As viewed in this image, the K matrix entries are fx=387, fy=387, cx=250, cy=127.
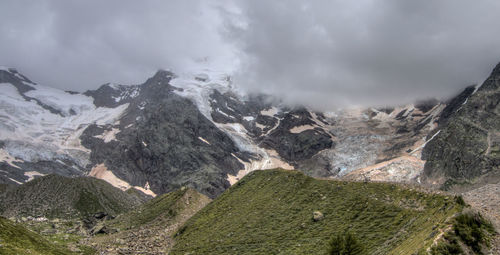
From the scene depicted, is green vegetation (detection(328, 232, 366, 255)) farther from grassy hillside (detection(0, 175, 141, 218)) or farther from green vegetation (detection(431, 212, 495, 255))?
grassy hillside (detection(0, 175, 141, 218))

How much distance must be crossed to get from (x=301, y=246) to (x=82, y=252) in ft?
123

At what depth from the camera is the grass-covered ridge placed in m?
40.0

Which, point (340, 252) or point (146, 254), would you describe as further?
point (146, 254)

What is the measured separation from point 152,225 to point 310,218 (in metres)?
45.8

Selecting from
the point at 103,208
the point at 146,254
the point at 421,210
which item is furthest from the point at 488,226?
the point at 103,208

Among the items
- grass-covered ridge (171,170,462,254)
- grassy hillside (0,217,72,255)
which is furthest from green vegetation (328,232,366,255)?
grassy hillside (0,217,72,255)

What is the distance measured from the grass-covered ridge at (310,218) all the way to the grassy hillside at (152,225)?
17.5 ft

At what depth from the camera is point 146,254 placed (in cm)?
6600

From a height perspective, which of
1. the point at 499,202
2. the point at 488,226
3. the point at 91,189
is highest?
the point at 91,189

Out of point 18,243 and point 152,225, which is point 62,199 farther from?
point 18,243

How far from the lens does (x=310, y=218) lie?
186 feet

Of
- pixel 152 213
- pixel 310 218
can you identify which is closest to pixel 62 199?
pixel 152 213

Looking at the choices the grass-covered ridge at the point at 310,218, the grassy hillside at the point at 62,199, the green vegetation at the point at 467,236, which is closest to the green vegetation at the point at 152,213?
the grass-covered ridge at the point at 310,218

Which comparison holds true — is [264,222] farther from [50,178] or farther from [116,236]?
[50,178]
